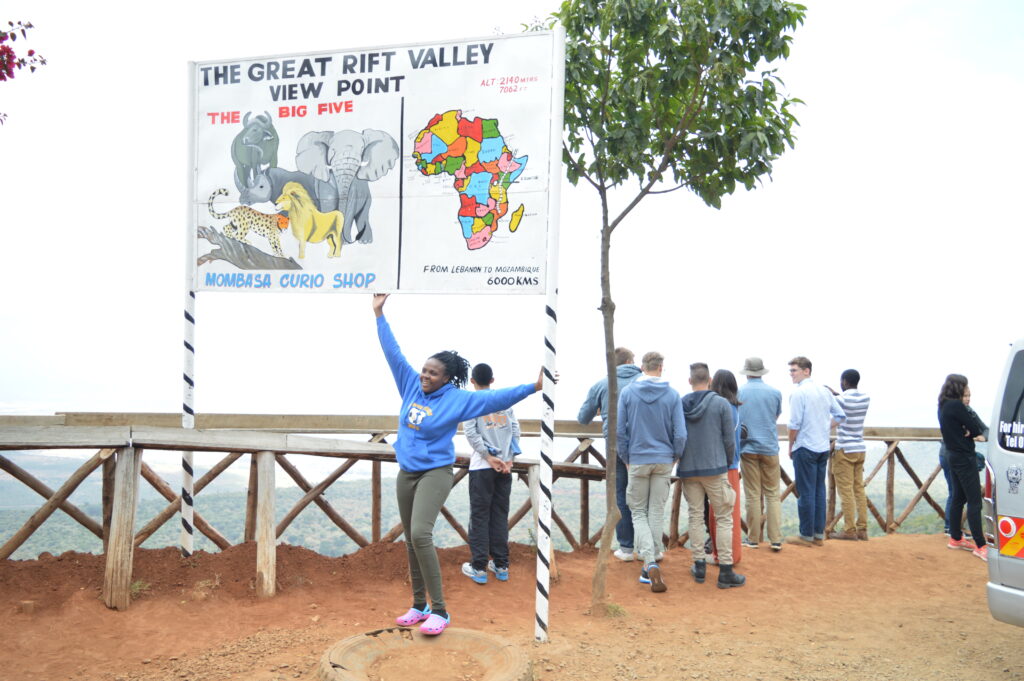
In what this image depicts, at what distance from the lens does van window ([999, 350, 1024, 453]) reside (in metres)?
4.94

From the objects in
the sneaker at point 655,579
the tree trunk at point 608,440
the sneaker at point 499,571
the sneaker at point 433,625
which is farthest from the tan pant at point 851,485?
the sneaker at point 433,625

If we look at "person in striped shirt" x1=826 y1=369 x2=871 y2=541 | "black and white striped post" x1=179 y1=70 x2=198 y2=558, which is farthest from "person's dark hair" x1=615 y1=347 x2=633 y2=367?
"black and white striped post" x1=179 y1=70 x2=198 y2=558

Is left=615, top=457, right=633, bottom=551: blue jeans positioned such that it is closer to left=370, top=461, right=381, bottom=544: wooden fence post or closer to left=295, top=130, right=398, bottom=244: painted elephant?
left=370, top=461, right=381, bottom=544: wooden fence post

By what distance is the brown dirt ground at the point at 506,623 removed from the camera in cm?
518

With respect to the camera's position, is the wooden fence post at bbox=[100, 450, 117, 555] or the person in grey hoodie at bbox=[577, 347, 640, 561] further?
the person in grey hoodie at bbox=[577, 347, 640, 561]

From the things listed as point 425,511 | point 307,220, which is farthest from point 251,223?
point 425,511

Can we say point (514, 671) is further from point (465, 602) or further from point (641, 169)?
point (641, 169)

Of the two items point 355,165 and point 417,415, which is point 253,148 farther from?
point 417,415

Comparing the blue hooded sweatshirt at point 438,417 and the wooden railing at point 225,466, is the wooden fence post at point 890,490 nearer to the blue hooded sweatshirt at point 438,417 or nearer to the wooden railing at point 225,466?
the wooden railing at point 225,466

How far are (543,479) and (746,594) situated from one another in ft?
9.09

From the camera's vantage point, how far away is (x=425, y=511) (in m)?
5.20

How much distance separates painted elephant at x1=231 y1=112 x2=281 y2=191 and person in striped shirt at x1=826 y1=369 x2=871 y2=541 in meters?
6.73

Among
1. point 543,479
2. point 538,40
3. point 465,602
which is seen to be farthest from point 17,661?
point 538,40

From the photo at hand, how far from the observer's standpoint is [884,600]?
7.46 meters
